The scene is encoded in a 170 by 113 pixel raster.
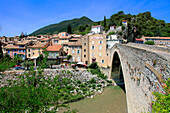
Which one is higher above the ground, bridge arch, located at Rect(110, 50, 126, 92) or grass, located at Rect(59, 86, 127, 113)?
bridge arch, located at Rect(110, 50, 126, 92)

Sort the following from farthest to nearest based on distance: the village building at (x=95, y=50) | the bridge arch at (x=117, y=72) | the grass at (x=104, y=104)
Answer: the village building at (x=95, y=50), the bridge arch at (x=117, y=72), the grass at (x=104, y=104)

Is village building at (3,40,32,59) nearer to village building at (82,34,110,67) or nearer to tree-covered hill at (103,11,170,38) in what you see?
village building at (82,34,110,67)

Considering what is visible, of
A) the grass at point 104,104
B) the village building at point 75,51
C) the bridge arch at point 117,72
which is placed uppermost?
the village building at point 75,51

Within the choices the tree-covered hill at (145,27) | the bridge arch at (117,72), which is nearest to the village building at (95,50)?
the bridge arch at (117,72)

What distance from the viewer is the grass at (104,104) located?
1136cm

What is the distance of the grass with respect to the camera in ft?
37.3

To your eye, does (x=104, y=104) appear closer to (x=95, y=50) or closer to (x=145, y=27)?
(x=95, y=50)

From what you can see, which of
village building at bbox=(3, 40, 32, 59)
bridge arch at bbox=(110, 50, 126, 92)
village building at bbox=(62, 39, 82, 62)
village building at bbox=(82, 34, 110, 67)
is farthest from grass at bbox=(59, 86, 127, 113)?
village building at bbox=(3, 40, 32, 59)

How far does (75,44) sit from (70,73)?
29.4ft

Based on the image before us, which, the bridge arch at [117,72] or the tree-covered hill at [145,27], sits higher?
the tree-covered hill at [145,27]

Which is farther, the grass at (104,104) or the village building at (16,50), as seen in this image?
the village building at (16,50)

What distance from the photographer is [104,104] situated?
1255cm

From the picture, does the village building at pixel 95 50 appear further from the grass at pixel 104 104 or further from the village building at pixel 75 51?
the grass at pixel 104 104

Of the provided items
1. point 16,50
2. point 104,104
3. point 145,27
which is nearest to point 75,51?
point 104,104
